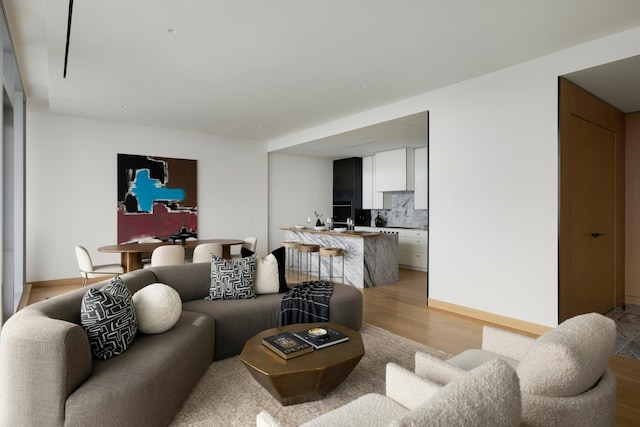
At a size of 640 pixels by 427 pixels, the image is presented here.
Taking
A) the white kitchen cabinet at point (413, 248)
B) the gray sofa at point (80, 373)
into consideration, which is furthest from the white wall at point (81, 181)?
the gray sofa at point (80, 373)

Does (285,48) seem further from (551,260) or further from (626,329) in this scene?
(626,329)

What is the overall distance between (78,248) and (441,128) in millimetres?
5025

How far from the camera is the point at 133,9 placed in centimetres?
291

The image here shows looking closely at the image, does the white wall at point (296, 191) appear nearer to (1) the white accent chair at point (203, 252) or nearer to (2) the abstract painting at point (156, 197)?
(2) the abstract painting at point (156, 197)

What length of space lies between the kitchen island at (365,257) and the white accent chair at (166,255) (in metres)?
2.61

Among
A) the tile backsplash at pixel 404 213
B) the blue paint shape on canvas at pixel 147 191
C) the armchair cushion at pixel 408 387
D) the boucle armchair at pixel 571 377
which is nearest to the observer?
the boucle armchair at pixel 571 377

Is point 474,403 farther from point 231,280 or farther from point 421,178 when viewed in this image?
point 421,178

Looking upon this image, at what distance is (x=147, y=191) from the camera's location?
6891 millimetres

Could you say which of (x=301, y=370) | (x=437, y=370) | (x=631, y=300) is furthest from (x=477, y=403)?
(x=631, y=300)

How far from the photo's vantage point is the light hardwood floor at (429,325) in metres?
2.66

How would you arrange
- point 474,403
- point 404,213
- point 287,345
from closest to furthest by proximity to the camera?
1. point 474,403
2. point 287,345
3. point 404,213

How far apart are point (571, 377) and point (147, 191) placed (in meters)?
6.96

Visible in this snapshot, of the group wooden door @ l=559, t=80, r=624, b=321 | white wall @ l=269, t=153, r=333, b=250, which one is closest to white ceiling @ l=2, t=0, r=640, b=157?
wooden door @ l=559, t=80, r=624, b=321

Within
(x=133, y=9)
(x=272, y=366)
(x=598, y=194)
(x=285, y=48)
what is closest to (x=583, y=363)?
(x=272, y=366)
